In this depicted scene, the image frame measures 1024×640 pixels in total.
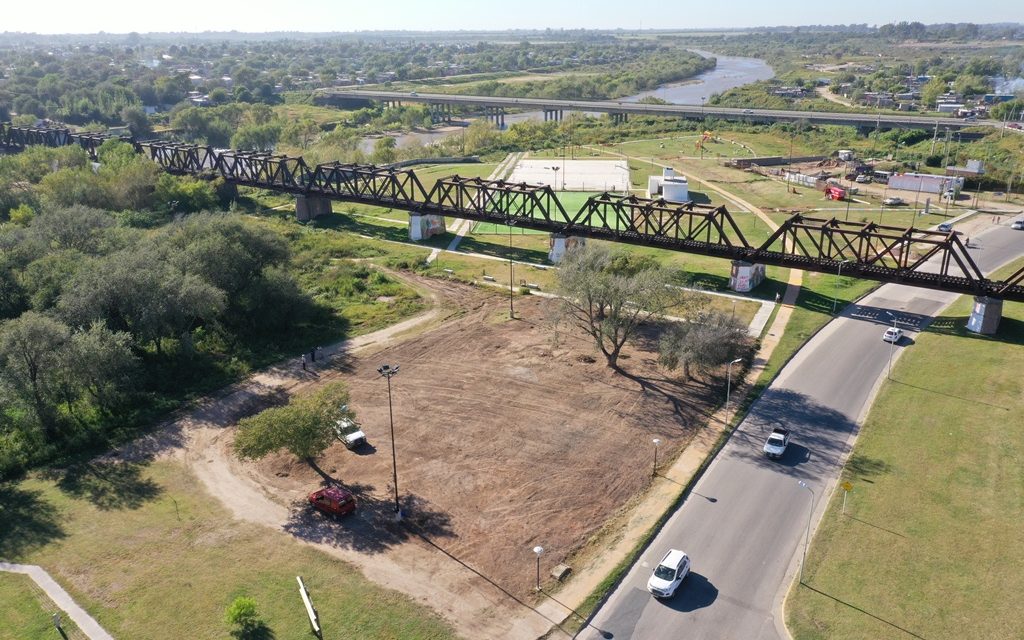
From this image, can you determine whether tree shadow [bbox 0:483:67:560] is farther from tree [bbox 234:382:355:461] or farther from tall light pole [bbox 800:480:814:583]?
tall light pole [bbox 800:480:814:583]

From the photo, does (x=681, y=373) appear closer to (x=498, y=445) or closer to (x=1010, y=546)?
(x=498, y=445)

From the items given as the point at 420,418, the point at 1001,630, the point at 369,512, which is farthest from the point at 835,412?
the point at 369,512

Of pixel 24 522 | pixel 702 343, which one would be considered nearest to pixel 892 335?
pixel 702 343

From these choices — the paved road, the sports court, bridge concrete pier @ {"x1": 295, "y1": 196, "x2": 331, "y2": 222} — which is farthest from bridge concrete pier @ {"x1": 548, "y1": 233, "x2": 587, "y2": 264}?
bridge concrete pier @ {"x1": 295, "y1": 196, "x2": 331, "y2": 222}

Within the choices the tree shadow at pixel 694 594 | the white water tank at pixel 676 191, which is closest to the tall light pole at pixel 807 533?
the tree shadow at pixel 694 594

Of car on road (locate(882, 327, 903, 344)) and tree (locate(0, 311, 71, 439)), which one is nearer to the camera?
tree (locate(0, 311, 71, 439))
